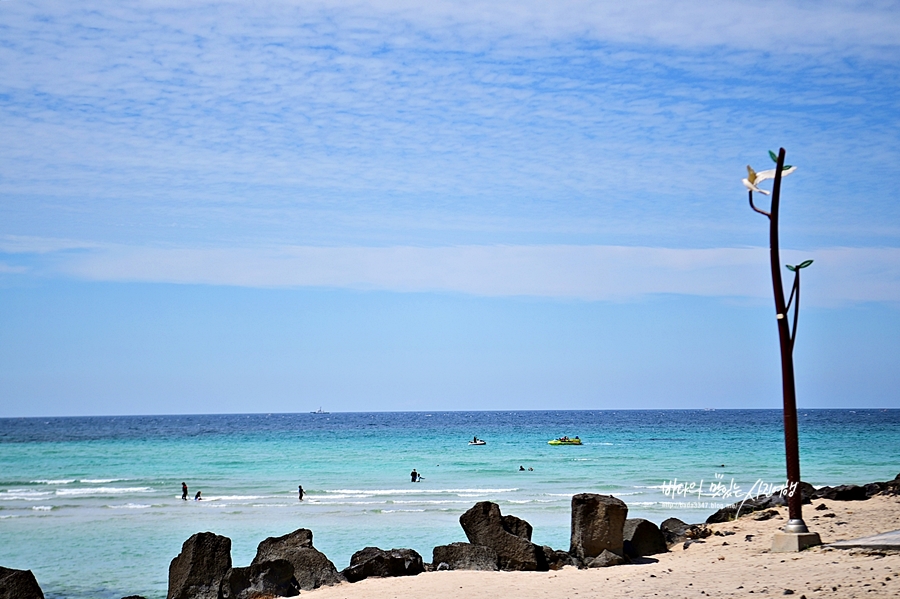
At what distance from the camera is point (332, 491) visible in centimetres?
3741

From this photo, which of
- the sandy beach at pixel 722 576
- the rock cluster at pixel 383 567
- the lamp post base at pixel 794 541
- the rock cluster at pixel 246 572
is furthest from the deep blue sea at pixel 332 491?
the lamp post base at pixel 794 541

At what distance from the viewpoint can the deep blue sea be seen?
21.7m

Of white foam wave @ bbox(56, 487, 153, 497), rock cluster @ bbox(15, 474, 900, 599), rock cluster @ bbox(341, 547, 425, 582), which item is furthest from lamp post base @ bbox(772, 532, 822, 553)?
white foam wave @ bbox(56, 487, 153, 497)

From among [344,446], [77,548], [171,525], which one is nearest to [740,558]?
[77,548]

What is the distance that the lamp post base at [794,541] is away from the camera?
40.0ft

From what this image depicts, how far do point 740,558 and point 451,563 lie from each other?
4.10 meters

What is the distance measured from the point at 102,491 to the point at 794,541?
34360mm

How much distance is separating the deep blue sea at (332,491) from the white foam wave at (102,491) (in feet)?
0.21

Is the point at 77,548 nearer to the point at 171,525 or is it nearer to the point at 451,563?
the point at 171,525

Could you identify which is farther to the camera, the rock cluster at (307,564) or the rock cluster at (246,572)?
the rock cluster at (307,564)

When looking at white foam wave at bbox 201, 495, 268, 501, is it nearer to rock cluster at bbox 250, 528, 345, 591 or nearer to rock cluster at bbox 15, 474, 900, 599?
rock cluster at bbox 15, 474, 900, 599

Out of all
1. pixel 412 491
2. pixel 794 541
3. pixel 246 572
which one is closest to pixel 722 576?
pixel 794 541

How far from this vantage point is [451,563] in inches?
530

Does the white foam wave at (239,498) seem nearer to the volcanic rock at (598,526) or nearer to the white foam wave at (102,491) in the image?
the white foam wave at (102,491)
